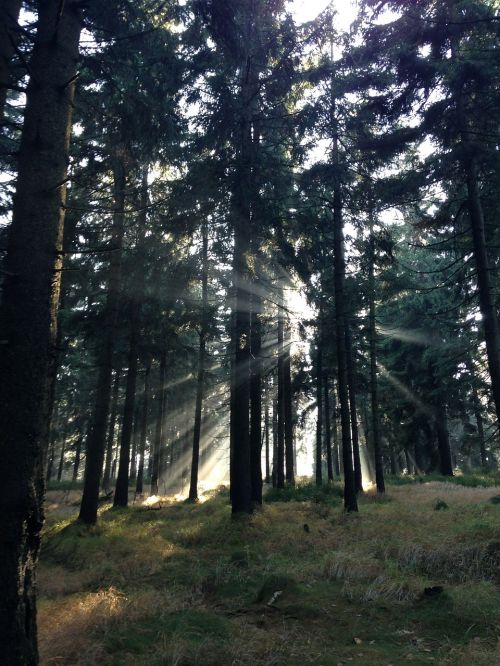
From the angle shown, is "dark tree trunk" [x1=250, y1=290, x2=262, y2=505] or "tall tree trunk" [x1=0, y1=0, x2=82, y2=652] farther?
"dark tree trunk" [x1=250, y1=290, x2=262, y2=505]

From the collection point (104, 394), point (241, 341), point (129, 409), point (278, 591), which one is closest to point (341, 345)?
point (241, 341)

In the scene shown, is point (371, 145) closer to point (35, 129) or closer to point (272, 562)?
point (35, 129)

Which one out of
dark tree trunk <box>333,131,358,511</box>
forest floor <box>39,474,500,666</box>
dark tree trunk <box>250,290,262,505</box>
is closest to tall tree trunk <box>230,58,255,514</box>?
dark tree trunk <box>250,290,262,505</box>

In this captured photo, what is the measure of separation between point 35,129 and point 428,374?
1040 inches

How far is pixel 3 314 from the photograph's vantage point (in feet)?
14.4

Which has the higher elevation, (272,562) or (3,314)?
(3,314)

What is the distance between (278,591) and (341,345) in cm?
951

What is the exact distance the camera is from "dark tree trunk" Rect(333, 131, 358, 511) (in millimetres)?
14383

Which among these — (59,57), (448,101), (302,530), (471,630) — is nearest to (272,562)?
(302,530)

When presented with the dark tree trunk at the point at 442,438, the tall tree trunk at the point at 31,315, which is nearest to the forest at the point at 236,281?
the tall tree trunk at the point at 31,315

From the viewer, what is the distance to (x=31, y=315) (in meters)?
4.41

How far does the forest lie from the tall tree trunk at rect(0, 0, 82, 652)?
2 cm

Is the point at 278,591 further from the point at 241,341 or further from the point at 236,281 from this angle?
the point at 236,281

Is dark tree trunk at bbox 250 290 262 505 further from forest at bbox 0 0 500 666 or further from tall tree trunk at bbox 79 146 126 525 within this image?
tall tree trunk at bbox 79 146 126 525
